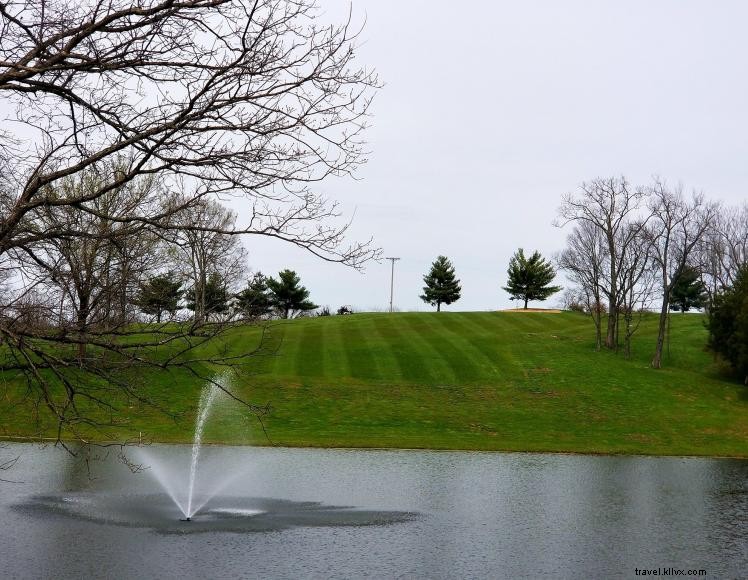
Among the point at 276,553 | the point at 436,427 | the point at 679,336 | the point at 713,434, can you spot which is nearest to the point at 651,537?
the point at 276,553

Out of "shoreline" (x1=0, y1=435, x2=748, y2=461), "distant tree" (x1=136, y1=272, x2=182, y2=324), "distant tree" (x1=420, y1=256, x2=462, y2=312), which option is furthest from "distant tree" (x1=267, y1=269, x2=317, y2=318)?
"distant tree" (x1=136, y1=272, x2=182, y2=324)

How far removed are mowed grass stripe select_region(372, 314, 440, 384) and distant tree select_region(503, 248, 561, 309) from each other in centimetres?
3114

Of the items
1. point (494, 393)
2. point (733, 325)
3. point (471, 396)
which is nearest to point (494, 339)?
point (494, 393)

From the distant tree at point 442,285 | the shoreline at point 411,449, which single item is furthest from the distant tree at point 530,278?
the shoreline at point 411,449

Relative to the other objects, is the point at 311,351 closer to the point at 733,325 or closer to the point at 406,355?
the point at 406,355

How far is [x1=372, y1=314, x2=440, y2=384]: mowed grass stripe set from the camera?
4231 centimetres

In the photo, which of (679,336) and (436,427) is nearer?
(436,427)

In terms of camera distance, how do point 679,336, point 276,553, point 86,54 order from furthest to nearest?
point 679,336 < point 276,553 < point 86,54

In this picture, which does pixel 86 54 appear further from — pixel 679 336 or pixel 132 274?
pixel 679 336

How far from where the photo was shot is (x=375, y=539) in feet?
45.0

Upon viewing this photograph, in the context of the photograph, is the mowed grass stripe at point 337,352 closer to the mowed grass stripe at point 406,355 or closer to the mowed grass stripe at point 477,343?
the mowed grass stripe at point 406,355

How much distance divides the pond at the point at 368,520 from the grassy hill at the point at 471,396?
469cm

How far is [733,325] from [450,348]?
57.7ft

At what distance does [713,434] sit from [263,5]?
3349cm
